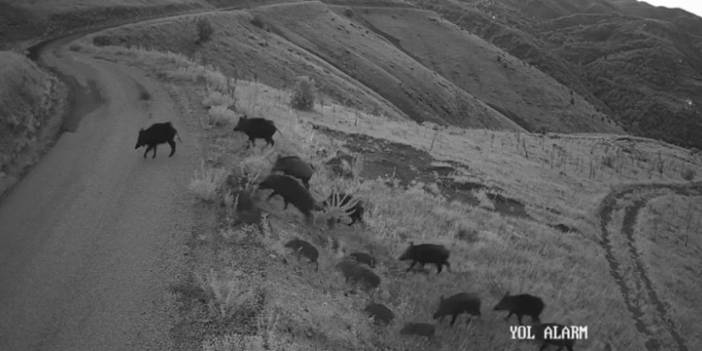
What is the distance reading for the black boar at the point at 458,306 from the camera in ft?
29.0

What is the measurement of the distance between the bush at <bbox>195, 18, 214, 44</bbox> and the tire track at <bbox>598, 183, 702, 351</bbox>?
1598 inches

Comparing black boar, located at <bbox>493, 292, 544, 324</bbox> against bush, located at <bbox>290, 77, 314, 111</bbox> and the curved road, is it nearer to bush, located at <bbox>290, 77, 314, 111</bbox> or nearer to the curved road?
the curved road

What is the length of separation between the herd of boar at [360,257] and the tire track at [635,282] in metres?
5.25

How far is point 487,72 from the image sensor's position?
8862cm

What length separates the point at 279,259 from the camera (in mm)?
8312

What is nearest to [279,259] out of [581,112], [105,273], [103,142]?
[105,273]

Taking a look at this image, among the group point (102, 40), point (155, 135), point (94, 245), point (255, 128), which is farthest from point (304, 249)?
point (102, 40)

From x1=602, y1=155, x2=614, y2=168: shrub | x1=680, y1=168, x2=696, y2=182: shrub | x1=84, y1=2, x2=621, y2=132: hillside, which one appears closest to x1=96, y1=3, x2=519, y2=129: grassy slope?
x1=84, y1=2, x2=621, y2=132: hillside

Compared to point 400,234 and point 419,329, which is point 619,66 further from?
point 419,329

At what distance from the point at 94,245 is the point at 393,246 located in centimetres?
652

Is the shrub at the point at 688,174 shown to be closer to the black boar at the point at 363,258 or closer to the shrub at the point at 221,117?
the black boar at the point at 363,258

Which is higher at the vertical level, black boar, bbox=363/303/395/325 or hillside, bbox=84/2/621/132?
hillside, bbox=84/2/621/132

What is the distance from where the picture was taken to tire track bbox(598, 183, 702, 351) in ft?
42.8

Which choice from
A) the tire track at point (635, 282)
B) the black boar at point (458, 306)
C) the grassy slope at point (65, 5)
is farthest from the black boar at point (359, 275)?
the grassy slope at point (65, 5)
